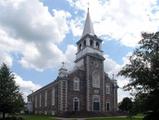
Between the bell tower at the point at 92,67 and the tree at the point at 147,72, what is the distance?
39.6 m

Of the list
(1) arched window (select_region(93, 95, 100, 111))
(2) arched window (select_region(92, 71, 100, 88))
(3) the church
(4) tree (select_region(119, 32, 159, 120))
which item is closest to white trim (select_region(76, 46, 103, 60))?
(3) the church

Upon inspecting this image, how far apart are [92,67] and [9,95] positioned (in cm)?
3101

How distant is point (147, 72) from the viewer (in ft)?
83.7

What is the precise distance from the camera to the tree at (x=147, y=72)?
24.8 metres

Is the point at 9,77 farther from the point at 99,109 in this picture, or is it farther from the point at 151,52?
the point at 99,109

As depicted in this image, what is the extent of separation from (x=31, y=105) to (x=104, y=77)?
2682 centimetres

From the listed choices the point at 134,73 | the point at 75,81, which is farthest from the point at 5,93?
the point at 75,81

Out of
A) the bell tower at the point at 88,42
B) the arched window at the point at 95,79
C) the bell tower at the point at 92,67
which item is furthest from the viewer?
the bell tower at the point at 88,42

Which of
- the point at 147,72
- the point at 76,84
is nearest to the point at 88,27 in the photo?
the point at 76,84

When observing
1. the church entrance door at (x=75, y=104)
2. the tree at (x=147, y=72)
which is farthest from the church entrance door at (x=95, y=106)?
the tree at (x=147, y=72)

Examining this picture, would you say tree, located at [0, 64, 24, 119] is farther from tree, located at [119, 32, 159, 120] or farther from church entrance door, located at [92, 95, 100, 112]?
church entrance door, located at [92, 95, 100, 112]

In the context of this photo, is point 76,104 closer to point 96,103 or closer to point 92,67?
point 96,103

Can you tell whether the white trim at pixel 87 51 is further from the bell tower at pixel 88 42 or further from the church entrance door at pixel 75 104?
the church entrance door at pixel 75 104

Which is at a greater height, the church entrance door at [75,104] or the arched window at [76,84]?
the arched window at [76,84]
